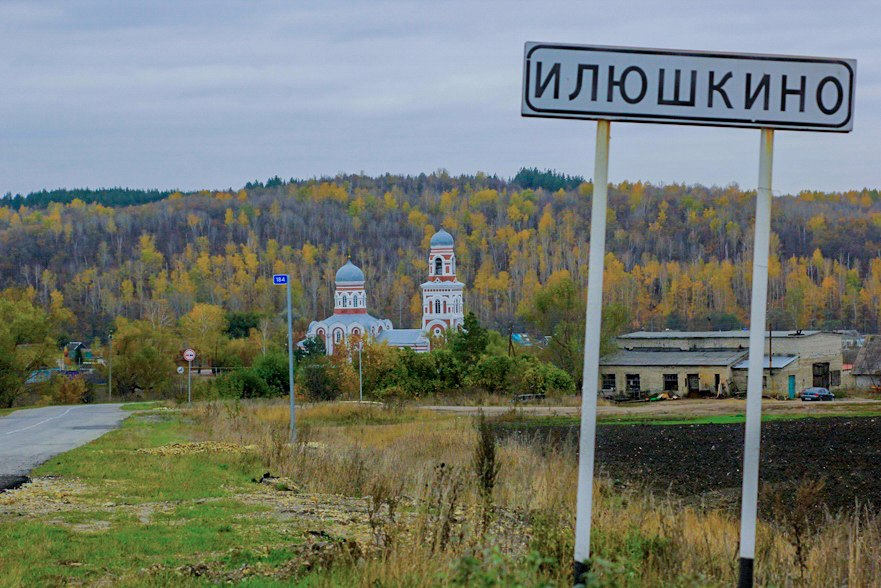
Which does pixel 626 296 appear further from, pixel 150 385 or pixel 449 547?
pixel 449 547

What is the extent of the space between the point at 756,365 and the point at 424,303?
353ft

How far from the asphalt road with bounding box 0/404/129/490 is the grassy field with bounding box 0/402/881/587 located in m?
0.68

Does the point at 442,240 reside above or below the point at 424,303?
above

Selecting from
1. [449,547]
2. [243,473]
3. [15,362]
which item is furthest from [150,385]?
[449,547]

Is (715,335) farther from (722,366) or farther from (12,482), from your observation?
(12,482)

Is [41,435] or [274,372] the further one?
[274,372]

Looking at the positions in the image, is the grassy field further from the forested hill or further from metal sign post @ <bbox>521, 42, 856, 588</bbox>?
the forested hill

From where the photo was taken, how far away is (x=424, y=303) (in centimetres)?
11350

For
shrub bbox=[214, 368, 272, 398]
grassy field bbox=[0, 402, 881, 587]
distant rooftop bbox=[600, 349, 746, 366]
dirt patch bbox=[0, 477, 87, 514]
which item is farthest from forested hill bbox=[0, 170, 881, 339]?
dirt patch bbox=[0, 477, 87, 514]

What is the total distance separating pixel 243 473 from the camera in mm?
18641

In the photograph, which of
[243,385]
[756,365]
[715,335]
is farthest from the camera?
[715,335]

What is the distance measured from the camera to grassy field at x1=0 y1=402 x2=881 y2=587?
849 centimetres

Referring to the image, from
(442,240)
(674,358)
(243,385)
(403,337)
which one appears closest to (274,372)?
(243,385)

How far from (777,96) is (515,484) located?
9018 millimetres
